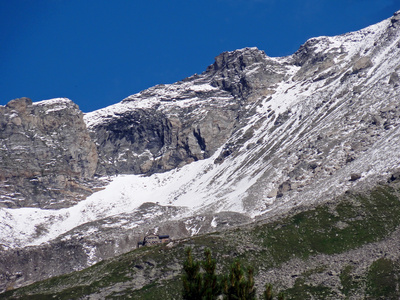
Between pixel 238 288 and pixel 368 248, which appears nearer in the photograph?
pixel 238 288

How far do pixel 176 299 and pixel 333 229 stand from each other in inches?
1501

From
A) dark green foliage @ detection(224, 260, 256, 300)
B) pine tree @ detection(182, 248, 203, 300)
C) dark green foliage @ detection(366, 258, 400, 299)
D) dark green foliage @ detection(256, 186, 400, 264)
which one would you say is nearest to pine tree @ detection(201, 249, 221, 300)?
pine tree @ detection(182, 248, 203, 300)

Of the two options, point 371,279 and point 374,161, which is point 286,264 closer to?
point 371,279

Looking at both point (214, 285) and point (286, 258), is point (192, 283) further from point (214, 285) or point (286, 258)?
point (286, 258)

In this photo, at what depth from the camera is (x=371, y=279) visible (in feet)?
292

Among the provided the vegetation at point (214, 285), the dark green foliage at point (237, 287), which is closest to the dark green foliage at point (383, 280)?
the vegetation at point (214, 285)

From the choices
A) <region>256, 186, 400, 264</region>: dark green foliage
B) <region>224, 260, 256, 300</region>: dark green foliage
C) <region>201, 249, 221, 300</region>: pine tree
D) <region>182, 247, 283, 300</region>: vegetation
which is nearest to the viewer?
<region>224, 260, 256, 300</region>: dark green foliage

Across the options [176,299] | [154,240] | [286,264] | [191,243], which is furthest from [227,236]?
[154,240]

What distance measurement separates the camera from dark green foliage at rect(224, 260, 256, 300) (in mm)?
43875

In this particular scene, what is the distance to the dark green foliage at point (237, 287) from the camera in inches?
1727

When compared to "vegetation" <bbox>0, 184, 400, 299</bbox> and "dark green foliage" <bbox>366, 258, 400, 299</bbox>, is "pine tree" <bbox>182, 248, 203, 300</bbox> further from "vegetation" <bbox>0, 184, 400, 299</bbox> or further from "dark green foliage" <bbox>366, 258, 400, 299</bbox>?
"dark green foliage" <bbox>366, 258, 400, 299</bbox>

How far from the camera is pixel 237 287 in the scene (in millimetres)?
44281

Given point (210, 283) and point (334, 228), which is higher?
point (334, 228)

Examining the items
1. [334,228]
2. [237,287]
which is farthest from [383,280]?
[237,287]
